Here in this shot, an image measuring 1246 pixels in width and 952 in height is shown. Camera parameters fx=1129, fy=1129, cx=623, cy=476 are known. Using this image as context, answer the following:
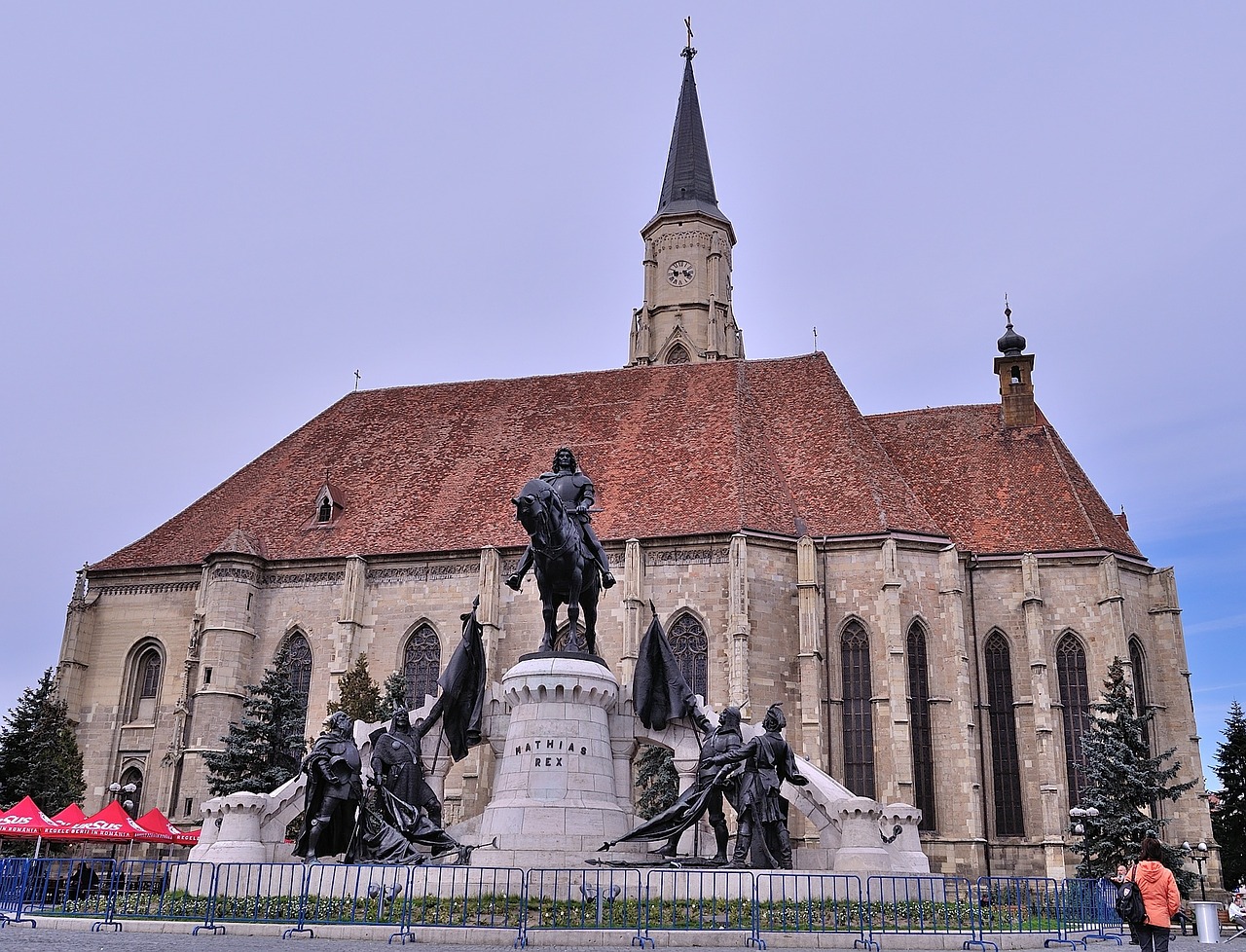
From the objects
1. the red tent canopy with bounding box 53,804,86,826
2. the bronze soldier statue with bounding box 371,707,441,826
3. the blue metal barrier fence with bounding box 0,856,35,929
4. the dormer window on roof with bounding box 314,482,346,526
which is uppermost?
the dormer window on roof with bounding box 314,482,346,526

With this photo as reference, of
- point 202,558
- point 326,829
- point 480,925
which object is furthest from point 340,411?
point 480,925

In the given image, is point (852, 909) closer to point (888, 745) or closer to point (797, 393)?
point (888, 745)

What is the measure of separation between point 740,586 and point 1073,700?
10.1 metres

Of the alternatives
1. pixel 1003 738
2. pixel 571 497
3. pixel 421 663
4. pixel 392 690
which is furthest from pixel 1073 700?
pixel 571 497

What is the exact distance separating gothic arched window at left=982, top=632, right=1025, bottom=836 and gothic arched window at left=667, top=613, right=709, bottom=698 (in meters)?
8.17

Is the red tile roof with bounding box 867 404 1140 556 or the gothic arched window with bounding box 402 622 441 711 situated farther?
the red tile roof with bounding box 867 404 1140 556

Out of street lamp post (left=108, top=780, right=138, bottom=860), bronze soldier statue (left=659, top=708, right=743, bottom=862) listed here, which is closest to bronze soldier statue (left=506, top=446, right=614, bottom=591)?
bronze soldier statue (left=659, top=708, right=743, bottom=862)

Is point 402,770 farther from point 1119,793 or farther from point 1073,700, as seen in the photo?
point 1073,700

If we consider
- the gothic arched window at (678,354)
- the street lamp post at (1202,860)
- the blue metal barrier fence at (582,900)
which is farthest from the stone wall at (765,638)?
the gothic arched window at (678,354)

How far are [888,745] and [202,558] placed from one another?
21.2m

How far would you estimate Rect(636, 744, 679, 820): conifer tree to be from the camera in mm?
26578

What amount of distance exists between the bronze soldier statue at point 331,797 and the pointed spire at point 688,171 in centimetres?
4103

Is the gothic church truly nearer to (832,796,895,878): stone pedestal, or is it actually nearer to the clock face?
(832,796,895,878): stone pedestal

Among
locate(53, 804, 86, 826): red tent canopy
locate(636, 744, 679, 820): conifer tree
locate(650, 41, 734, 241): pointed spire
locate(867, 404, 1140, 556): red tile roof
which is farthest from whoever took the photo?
locate(650, 41, 734, 241): pointed spire
